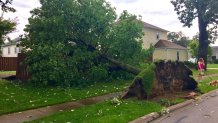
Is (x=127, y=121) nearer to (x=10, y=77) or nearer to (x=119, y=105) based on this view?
(x=119, y=105)

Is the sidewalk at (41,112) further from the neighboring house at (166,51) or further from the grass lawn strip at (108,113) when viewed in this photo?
the neighboring house at (166,51)

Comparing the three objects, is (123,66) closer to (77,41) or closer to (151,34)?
(77,41)

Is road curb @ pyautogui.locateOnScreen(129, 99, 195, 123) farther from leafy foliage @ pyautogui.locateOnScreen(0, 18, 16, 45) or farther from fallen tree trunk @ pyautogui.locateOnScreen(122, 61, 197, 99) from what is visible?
leafy foliage @ pyautogui.locateOnScreen(0, 18, 16, 45)

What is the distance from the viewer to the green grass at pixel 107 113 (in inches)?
354

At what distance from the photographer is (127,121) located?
8914 millimetres

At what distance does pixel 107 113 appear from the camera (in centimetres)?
991

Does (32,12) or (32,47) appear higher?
(32,12)

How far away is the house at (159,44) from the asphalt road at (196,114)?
37.0 m

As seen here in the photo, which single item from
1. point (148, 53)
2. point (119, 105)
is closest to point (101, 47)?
point (148, 53)

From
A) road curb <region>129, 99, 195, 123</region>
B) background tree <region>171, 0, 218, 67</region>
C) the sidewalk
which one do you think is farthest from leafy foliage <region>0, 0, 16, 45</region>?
background tree <region>171, 0, 218, 67</region>

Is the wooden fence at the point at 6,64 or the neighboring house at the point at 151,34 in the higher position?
the neighboring house at the point at 151,34

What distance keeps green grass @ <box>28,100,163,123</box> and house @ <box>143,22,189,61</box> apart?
1519 inches

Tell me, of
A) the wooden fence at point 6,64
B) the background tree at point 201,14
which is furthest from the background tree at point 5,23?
the background tree at point 201,14

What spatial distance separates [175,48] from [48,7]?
3821 cm
